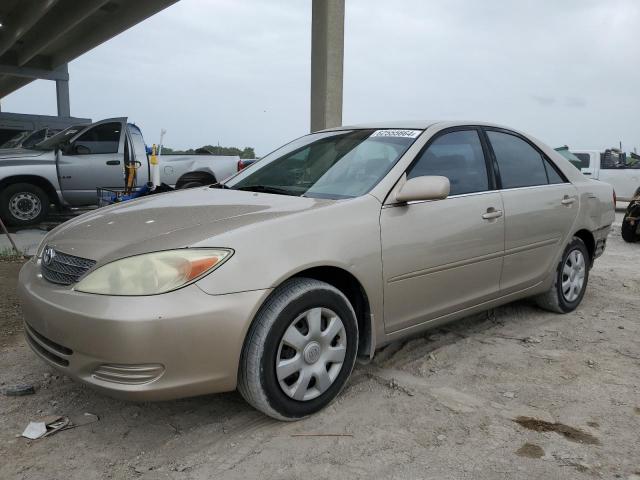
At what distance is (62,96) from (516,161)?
28.6 metres

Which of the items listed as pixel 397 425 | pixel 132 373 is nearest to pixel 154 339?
pixel 132 373

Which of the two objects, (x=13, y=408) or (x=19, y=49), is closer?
(x=13, y=408)

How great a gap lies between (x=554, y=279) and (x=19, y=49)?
2729 cm

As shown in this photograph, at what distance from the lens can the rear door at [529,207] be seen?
12.0 ft

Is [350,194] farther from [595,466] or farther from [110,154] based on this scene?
[110,154]

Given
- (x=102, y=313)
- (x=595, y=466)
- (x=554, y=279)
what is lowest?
(x=595, y=466)

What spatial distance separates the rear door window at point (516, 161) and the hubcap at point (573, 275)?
0.71m

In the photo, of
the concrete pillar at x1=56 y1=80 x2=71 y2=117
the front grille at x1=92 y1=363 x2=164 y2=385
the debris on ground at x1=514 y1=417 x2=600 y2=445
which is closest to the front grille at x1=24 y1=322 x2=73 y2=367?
the front grille at x1=92 y1=363 x2=164 y2=385

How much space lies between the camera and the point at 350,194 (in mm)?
2971

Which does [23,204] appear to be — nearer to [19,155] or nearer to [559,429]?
[19,155]

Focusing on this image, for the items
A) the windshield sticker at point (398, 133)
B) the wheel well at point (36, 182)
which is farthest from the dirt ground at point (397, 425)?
the wheel well at point (36, 182)

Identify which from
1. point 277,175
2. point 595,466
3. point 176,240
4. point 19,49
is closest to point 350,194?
point 277,175

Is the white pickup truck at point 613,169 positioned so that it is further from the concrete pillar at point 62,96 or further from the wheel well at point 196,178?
the concrete pillar at point 62,96

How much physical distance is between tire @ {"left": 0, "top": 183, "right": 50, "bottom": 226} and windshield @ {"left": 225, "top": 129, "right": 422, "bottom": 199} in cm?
621
